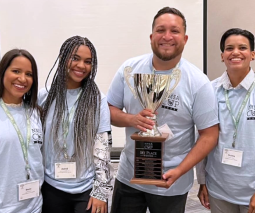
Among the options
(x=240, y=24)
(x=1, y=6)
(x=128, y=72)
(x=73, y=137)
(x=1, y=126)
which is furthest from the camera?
(x=240, y=24)

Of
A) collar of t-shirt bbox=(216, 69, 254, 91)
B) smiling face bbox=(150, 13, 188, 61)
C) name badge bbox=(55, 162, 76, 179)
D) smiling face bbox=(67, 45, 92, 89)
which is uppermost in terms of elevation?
smiling face bbox=(150, 13, 188, 61)

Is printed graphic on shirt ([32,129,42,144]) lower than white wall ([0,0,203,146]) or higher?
lower

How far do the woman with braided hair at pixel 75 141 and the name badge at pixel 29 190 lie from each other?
81 mm

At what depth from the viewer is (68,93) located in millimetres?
1361

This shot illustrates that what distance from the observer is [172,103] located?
53.9 inches

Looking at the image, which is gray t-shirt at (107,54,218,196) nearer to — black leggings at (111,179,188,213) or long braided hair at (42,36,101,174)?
black leggings at (111,179,188,213)

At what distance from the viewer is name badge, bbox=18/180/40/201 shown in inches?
46.7

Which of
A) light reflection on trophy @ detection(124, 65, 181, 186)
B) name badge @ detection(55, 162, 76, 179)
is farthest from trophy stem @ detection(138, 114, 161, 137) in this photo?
name badge @ detection(55, 162, 76, 179)

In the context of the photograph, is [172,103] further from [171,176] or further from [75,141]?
[75,141]

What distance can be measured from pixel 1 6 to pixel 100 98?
235cm

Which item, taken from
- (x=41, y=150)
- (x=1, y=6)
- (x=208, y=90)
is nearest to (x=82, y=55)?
(x=41, y=150)

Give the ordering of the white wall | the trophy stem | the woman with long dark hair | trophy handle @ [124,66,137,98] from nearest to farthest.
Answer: the woman with long dark hair < the trophy stem < trophy handle @ [124,66,137,98] < the white wall

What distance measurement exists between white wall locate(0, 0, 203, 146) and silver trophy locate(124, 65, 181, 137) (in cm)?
199

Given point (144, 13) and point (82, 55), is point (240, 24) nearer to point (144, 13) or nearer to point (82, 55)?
point (144, 13)
